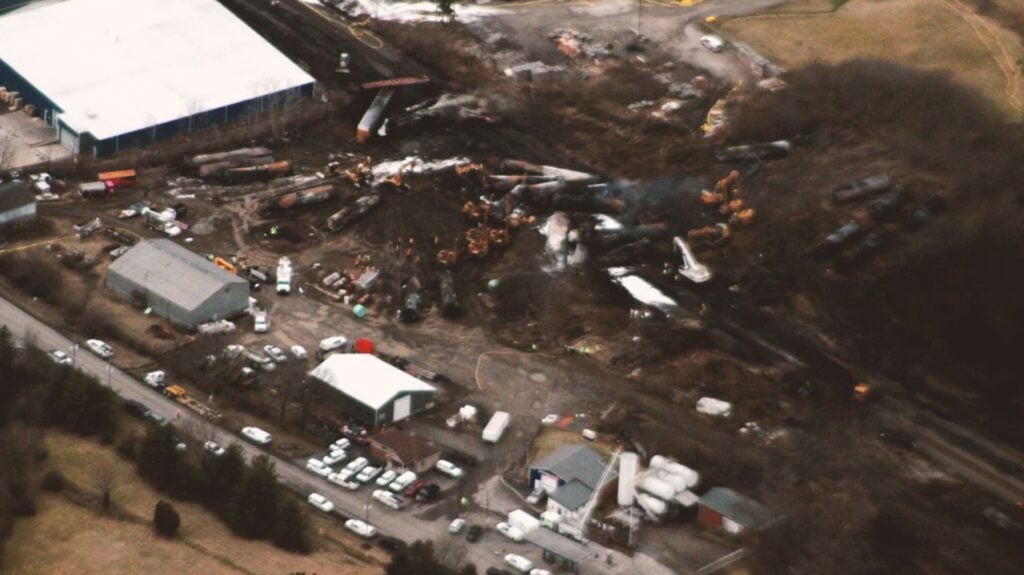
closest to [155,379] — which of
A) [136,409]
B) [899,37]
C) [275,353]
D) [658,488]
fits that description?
[136,409]

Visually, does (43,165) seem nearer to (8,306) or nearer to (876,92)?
(8,306)

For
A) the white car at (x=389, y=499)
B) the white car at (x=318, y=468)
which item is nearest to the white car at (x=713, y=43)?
the white car at (x=318, y=468)

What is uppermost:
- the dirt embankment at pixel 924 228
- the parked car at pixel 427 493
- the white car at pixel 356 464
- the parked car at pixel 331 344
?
the dirt embankment at pixel 924 228

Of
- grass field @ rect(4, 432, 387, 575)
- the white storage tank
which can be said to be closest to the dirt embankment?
the white storage tank

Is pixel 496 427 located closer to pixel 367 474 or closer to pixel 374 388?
pixel 374 388

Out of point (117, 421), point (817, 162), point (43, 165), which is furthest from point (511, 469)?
point (43, 165)

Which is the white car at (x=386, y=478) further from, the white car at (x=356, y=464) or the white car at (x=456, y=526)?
the white car at (x=456, y=526)
